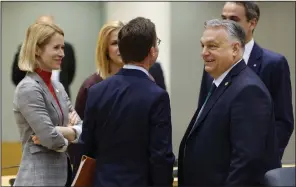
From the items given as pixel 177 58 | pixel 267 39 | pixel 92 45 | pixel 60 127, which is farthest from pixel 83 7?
pixel 60 127

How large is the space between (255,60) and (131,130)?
0.96 m

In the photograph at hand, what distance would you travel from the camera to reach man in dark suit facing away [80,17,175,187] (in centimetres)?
212

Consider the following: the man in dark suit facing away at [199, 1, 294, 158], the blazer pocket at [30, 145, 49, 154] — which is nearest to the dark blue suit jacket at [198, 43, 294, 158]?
the man in dark suit facing away at [199, 1, 294, 158]

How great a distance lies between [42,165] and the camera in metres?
2.42

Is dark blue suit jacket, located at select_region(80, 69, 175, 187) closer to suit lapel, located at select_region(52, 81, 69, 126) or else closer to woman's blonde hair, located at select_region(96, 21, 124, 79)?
suit lapel, located at select_region(52, 81, 69, 126)

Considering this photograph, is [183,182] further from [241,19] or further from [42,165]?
[241,19]

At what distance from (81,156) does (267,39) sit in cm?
271

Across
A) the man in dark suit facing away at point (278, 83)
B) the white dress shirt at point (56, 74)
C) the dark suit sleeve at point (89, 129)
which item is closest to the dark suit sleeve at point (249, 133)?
the dark suit sleeve at point (89, 129)

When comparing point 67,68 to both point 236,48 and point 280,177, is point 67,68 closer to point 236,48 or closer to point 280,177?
point 236,48

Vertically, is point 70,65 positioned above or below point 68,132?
above

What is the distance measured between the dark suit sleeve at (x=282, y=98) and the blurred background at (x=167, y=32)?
1.10m

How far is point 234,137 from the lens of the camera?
2.05 meters

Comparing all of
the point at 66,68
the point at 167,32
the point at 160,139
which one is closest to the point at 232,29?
the point at 160,139

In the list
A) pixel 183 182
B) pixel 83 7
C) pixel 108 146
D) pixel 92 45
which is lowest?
pixel 183 182
